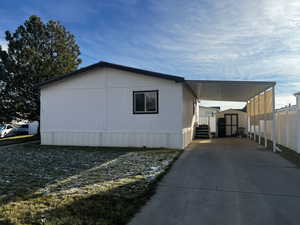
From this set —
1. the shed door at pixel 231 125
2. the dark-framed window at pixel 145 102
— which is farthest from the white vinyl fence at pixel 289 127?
the shed door at pixel 231 125

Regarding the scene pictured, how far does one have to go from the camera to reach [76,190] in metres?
4.31

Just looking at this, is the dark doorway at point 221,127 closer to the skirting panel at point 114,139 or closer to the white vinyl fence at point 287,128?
the white vinyl fence at point 287,128

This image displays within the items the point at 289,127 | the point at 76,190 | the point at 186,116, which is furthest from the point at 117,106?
the point at 289,127

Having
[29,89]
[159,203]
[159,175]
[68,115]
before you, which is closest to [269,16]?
[159,175]

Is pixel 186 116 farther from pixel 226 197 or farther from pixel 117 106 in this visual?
pixel 226 197

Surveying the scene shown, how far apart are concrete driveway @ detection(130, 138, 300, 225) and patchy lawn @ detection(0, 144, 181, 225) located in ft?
1.30

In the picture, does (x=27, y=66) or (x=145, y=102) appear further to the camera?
(x=27, y=66)

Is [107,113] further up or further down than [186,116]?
further up

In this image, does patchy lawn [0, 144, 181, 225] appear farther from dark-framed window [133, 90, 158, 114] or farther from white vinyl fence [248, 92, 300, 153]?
white vinyl fence [248, 92, 300, 153]

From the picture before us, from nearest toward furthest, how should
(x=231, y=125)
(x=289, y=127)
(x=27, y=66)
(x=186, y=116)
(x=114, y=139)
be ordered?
(x=289, y=127), (x=114, y=139), (x=186, y=116), (x=27, y=66), (x=231, y=125)

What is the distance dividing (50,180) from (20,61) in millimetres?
15682

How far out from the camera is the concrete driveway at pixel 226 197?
317cm

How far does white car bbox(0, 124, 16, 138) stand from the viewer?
1986 cm

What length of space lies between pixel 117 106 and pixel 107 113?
2.13 ft
